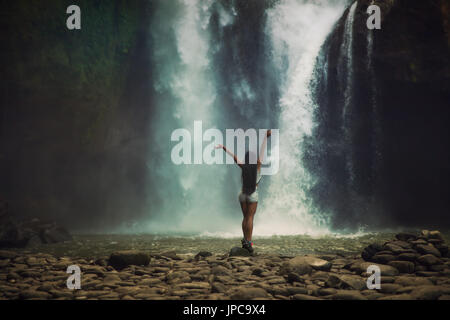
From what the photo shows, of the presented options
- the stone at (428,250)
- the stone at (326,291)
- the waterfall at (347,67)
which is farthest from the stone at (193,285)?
the waterfall at (347,67)

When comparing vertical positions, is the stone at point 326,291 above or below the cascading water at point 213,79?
below

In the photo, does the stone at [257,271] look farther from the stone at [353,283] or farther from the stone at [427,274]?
the stone at [427,274]

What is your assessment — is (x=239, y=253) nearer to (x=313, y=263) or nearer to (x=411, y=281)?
(x=313, y=263)

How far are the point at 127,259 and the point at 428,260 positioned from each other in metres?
4.84

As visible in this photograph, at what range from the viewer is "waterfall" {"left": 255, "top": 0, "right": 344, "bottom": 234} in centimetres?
1544

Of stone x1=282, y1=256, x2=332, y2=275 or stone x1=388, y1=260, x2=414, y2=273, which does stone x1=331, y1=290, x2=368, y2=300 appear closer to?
stone x1=282, y1=256, x2=332, y2=275

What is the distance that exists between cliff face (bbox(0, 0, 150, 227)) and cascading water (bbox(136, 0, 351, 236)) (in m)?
1.19

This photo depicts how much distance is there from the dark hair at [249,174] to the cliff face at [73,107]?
12.8 meters

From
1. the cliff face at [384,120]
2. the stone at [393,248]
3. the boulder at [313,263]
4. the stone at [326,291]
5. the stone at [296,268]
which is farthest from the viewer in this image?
the cliff face at [384,120]

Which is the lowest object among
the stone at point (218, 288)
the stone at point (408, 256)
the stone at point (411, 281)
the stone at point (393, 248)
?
the stone at point (218, 288)

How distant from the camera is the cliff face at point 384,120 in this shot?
14680 millimetres

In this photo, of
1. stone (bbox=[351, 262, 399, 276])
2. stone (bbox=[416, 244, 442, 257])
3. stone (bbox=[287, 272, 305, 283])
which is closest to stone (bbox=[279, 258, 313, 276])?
stone (bbox=[287, 272, 305, 283])

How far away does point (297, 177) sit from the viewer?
1558 centimetres

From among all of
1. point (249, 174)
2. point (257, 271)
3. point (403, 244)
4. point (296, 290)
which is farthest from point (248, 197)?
point (403, 244)
